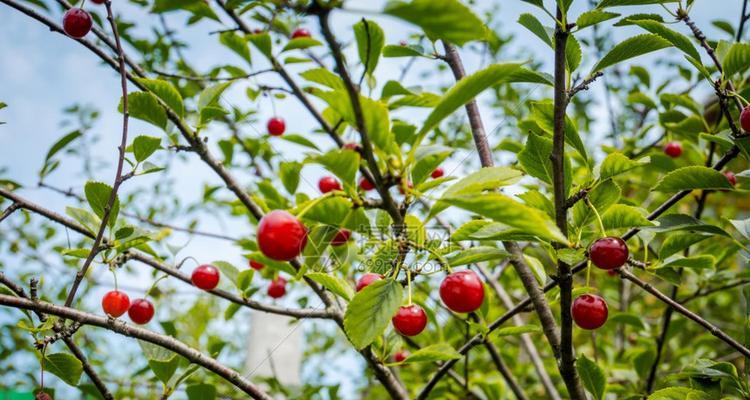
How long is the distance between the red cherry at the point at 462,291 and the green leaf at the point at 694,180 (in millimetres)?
524

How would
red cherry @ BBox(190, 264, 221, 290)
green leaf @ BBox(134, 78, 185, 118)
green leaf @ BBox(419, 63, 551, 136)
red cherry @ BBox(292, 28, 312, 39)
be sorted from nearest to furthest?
green leaf @ BBox(419, 63, 551, 136) < green leaf @ BBox(134, 78, 185, 118) < red cherry @ BBox(190, 264, 221, 290) < red cherry @ BBox(292, 28, 312, 39)

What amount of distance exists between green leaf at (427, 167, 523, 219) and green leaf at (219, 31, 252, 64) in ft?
4.23

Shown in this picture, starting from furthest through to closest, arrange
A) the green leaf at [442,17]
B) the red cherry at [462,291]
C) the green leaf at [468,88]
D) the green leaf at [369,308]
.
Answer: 1. the red cherry at [462,291]
2. the green leaf at [369,308]
3. the green leaf at [468,88]
4. the green leaf at [442,17]

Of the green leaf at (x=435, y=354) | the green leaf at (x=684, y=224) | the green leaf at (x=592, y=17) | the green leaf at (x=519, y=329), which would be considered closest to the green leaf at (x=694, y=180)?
the green leaf at (x=684, y=224)

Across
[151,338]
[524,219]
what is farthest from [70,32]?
[524,219]

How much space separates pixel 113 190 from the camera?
1.31 meters

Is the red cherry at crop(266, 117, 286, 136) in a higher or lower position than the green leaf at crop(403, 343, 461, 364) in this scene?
higher

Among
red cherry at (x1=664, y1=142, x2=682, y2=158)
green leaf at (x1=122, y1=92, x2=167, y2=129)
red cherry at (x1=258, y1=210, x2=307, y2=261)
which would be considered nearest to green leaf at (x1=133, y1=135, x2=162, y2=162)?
green leaf at (x1=122, y1=92, x2=167, y2=129)

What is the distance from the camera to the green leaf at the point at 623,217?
1.16 m

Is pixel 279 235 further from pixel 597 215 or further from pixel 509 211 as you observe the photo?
pixel 597 215

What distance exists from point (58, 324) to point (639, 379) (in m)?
2.14

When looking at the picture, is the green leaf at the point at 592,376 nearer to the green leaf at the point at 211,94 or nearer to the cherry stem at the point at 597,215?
the cherry stem at the point at 597,215

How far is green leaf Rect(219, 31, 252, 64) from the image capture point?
1904 millimetres

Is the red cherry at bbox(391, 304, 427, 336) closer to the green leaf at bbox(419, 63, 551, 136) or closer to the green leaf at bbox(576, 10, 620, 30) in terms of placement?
the green leaf at bbox(419, 63, 551, 136)
